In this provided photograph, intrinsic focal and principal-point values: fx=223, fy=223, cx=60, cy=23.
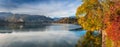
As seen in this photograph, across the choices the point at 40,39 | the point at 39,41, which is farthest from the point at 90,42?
the point at 40,39

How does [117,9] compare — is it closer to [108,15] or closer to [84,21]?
[108,15]

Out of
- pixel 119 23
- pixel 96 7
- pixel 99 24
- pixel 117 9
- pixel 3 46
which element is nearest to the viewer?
pixel 119 23

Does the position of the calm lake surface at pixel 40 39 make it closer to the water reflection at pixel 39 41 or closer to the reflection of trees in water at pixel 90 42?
the water reflection at pixel 39 41

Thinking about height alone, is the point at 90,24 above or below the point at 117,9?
below

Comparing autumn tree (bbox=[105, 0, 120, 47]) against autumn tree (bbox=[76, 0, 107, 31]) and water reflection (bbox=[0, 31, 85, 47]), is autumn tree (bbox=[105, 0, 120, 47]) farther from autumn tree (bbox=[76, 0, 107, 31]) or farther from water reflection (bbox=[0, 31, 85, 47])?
autumn tree (bbox=[76, 0, 107, 31])

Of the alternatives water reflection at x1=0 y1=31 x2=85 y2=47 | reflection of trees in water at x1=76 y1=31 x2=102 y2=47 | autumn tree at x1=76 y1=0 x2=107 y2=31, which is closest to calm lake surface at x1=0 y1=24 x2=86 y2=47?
water reflection at x1=0 y1=31 x2=85 y2=47

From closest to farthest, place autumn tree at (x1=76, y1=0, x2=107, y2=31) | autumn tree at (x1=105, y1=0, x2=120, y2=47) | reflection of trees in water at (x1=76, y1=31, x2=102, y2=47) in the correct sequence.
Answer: autumn tree at (x1=105, y1=0, x2=120, y2=47) < reflection of trees in water at (x1=76, y1=31, x2=102, y2=47) < autumn tree at (x1=76, y1=0, x2=107, y2=31)

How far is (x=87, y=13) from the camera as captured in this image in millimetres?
51875

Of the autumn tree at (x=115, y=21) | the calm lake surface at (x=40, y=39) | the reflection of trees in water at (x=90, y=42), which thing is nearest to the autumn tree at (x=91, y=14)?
the calm lake surface at (x=40, y=39)

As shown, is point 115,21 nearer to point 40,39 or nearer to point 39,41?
point 39,41

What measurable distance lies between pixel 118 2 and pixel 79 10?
3902cm

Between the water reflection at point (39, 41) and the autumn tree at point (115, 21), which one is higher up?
the autumn tree at point (115, 21)

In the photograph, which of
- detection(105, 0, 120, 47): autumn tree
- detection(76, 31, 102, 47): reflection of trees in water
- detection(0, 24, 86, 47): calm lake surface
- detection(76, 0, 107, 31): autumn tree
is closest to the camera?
detection(105, 0, 120, 47): autumn tree

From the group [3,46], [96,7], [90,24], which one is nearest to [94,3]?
[96,7]
